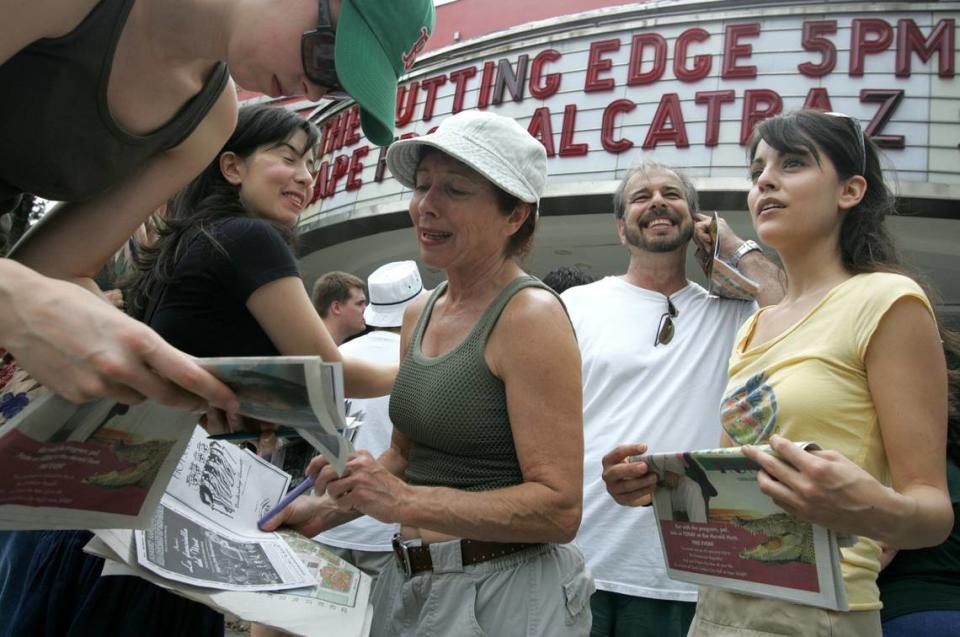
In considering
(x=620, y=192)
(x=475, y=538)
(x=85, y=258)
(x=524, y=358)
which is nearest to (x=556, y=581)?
(x=475, y=538)

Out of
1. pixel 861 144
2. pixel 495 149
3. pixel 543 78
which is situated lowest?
pixel 495 149

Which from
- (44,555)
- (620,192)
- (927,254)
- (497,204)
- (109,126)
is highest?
(927,254)

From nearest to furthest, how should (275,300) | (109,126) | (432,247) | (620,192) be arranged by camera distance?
(109,126)
(275,300)
(432,247)
(620,192)

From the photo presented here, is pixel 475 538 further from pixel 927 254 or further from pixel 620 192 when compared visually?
pixel 927 254

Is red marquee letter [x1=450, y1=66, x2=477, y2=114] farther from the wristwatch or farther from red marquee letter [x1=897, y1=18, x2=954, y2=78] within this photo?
the wristwatch

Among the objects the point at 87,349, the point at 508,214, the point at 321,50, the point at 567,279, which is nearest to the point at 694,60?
the point at 567,279

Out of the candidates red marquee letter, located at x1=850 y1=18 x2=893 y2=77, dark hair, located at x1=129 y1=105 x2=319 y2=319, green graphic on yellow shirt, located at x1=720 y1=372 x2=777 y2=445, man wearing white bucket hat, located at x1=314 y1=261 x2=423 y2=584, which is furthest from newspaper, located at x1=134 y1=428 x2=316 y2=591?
red marquee letter, located at x1=850 y1=18 x2=893 y2=77

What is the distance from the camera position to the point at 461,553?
1.78 metres

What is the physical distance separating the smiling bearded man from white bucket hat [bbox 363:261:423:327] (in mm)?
1124

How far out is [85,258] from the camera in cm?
164

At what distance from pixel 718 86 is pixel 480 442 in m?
7.51

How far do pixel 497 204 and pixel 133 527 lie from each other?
1131 millimetres

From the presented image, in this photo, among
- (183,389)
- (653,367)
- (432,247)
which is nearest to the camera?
(183,389)

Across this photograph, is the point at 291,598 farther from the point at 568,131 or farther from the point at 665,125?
the point at 568,131
